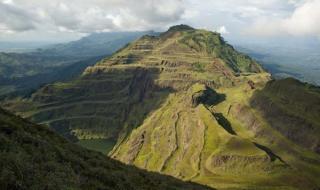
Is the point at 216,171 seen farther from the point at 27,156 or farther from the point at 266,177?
the point at 27,156

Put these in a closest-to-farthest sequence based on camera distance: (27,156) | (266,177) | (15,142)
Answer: (27,156) → (15,142) → (266,177)

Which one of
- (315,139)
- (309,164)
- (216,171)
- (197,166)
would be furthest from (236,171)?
(315,139)

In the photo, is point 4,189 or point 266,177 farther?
point 266,177

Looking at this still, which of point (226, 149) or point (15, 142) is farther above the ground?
point (15, 142)

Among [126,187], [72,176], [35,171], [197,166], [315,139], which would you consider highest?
[35,171]

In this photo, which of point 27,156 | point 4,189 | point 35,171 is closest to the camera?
point 4,189

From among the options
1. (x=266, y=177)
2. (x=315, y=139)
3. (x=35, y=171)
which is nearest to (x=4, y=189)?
(x=35, y=171)

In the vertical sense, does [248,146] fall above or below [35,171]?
below

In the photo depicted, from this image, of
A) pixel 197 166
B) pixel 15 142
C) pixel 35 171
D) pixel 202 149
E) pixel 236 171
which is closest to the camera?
pixel 35 171

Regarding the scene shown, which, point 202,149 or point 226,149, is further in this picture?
point 202,149

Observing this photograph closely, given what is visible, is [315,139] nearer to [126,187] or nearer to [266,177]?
[266,177]
